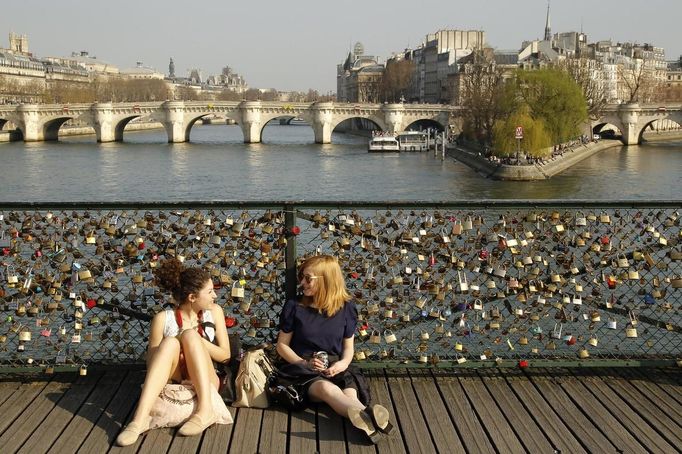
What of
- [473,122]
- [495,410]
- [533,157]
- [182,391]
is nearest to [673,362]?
[495,410]

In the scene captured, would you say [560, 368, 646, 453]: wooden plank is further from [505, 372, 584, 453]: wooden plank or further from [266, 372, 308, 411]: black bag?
[266, 372, 308, 411]: black bag

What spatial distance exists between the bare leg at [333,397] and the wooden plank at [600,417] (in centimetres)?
90

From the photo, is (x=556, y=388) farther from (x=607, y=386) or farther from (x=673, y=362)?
(x=673, y=362)

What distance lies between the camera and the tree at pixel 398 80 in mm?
80750

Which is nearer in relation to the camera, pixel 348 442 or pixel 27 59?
pixel 348 442

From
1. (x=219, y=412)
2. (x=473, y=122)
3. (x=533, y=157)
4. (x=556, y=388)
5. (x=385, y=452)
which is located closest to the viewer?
(x=385, y=452)

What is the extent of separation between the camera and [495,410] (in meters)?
3.34

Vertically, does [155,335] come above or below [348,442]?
above

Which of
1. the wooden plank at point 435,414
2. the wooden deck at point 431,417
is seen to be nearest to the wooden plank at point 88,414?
the wooden deck at point 431,417

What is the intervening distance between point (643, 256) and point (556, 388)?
2.63 feet

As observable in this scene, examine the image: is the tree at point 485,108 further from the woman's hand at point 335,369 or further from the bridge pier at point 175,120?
the woman's hand at point 335,369

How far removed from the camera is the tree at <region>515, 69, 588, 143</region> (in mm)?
32188

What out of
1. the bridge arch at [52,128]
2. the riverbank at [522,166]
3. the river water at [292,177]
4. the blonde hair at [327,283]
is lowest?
the river water at [292,177]

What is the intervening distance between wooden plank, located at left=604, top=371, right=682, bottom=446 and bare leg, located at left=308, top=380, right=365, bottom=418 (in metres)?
1.10
